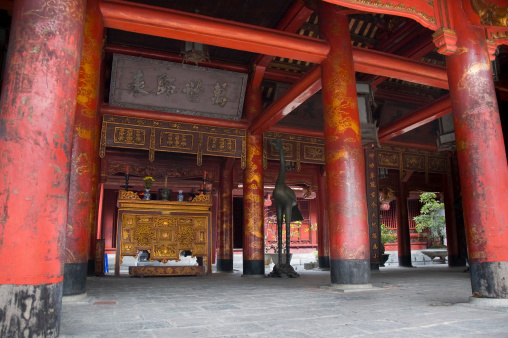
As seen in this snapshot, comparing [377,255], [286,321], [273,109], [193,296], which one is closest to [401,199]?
[377,255]

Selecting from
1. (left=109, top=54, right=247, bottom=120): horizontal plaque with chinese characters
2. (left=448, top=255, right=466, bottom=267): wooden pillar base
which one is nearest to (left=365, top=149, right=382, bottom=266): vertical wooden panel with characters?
(left=109, top=54, right=247, bottom=120): horizontal plaque with chinese characters

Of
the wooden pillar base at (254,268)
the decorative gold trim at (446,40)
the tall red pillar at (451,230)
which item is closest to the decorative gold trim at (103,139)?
the wooden pillar base at (254,268)

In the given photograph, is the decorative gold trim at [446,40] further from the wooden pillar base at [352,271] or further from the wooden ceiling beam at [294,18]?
the wooden ceiling beam at [294,18]

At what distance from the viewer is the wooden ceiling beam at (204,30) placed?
4613mm

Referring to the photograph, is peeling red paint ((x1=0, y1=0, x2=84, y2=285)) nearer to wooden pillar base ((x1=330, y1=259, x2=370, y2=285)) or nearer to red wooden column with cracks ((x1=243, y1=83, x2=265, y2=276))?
wooden pillar base ((x1=330, y1=259, x2=370, y2=285))

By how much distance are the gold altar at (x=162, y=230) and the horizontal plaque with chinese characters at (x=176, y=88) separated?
188 centimetres

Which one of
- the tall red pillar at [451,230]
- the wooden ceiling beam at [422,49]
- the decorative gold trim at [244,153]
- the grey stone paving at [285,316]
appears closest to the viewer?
the grey stone paving at [285,316]

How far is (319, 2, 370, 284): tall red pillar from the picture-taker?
14.9 feet

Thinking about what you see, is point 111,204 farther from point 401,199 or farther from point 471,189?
point 471,189

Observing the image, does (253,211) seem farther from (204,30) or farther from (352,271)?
(204,30)

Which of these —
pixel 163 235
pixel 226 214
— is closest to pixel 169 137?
pixel 163 235

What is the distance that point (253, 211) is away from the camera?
7.72m

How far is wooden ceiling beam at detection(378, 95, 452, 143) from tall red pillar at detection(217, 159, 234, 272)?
4.05m

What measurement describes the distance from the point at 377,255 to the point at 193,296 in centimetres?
542
